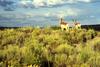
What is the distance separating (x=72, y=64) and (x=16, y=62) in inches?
93.8

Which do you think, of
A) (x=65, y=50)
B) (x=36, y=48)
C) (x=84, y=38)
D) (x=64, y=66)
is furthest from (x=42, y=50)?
(x=84, y=38)

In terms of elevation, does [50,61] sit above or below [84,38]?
above

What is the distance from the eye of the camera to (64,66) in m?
13.6

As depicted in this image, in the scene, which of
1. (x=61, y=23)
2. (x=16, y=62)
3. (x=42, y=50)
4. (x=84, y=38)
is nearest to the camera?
(x=16, y=62)

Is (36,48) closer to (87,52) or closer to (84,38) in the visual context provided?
(87,52)

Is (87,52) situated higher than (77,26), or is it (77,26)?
Result: (87,52)

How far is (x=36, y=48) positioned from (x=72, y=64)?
10.1ft

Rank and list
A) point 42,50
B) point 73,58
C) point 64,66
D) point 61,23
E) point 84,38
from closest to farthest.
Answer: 1. point 64,66
2. point 73,58
3. point 42,50
4. point 84,38
5. point 61,23

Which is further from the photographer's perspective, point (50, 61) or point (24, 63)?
point (50, 61)

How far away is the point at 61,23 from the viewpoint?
35406mm

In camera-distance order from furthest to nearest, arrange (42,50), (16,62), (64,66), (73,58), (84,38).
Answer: (84,38) < (42,50) < (73,58) < (64,66) < (16,62)

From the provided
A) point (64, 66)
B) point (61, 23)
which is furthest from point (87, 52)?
point (61, 23)

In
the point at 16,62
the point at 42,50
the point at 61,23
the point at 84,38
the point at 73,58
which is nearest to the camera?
the point at 16,62

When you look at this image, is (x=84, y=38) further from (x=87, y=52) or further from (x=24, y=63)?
(x=24, y=63)
